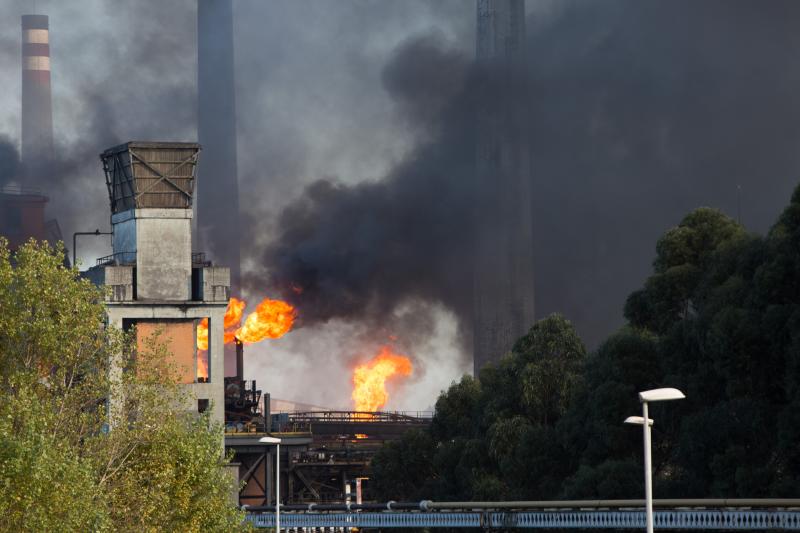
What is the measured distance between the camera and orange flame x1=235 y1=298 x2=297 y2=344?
17250 cm

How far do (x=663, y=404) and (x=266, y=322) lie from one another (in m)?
86.9

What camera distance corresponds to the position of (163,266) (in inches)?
5182

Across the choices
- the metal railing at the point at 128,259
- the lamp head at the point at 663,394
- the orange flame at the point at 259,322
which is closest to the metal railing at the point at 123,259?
the metal railing at the point at 128,259

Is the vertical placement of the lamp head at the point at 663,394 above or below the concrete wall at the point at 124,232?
below

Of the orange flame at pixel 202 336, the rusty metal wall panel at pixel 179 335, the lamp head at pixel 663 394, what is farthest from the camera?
the orange flame at pixel 202 336

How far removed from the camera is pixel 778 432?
270 feet

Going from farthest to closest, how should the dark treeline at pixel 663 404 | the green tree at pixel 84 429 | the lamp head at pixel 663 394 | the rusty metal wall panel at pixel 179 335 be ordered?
1. the rusty metal wall panel at pixel 179 335
2. the dark treeline at pixel 663 404
3. the green tree at pixel 84 429
4. the lamp head at pixel 663 394

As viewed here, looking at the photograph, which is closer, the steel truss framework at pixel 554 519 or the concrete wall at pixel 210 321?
the steel truss framework at pixel 554 519

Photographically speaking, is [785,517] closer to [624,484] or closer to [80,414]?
[624,484]

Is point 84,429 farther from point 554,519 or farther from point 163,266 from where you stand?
point 163,266

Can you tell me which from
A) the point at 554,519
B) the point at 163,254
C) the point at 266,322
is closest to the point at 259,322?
the point at 266,322

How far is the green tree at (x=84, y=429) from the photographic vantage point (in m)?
54.5

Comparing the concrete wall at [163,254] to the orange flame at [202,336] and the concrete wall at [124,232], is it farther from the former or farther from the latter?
the orange flame at [202,336]

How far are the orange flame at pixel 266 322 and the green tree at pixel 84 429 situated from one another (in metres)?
105
